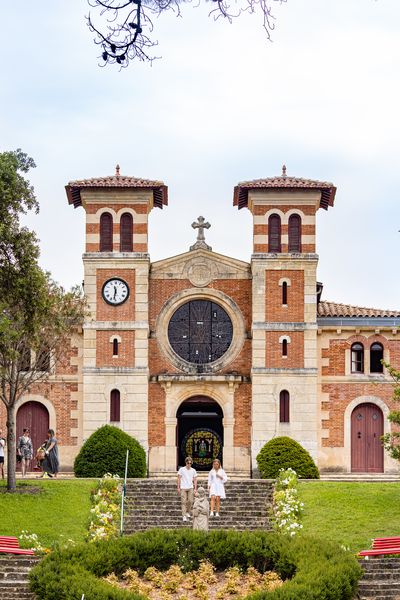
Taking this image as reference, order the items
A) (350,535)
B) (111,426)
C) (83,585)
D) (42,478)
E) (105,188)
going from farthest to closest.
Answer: (105,188) < (111,426) < (42,478) < (350,535) < (83,585)

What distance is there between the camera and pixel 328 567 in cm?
2308

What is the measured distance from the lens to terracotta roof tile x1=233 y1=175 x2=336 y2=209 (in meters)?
42.9

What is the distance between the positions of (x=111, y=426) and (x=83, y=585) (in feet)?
61.0

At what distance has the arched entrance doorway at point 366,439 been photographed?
42656 millimetres

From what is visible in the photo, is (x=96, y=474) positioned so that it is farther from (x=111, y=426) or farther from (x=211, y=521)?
(x=211, y=521)

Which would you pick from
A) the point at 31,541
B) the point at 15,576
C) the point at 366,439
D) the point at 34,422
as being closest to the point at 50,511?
the point at 31,541

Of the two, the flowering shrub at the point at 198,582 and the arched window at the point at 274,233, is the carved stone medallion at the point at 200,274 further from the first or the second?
the flowering shrub at the point at 198,582

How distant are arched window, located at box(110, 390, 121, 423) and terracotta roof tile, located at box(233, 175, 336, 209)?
8.09m

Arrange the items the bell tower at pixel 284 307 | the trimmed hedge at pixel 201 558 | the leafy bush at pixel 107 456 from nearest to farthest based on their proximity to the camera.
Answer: the trimmed hedge at pixel 201 558 < the leafy bush at pixel 107 456 < the bell tower at pixel 284 307

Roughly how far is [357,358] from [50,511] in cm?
1517

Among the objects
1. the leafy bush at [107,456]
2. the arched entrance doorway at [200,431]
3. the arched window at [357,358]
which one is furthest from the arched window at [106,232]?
the arched window at [357,358]

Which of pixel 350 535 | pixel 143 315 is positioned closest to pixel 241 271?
pixel 143 315

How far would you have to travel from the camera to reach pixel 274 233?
142ft

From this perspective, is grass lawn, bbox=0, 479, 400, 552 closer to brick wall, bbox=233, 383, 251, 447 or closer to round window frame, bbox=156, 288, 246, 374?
brick wall, bbox=233, 383, 251, 447
